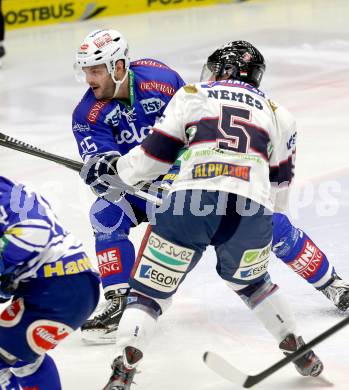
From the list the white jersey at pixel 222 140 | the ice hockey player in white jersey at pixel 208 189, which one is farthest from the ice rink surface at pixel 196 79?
the white jersey at pixel 222 140

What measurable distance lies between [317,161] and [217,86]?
9.22 ft

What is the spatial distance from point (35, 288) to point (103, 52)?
1.49 m

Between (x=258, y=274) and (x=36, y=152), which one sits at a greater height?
(x=258, y=274)

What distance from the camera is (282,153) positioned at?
3764 mm

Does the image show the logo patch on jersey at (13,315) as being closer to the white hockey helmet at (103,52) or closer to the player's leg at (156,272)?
the player's leg at (156,272)

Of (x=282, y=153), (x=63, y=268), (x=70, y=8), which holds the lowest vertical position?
(x=70, y=8)

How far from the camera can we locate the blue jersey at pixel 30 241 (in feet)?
10.8

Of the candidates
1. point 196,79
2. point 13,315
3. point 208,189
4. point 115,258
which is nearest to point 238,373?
point 208,189

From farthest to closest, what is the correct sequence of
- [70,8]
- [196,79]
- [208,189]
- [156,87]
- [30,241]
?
[70,8] → [196,79] → [156,87] → [208,189] → [30,241]

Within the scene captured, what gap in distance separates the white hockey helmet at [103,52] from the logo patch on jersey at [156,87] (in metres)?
0.10

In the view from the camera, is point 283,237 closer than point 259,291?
No

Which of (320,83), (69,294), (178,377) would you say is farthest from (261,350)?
(320,83)

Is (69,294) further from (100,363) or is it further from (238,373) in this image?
(100,363)

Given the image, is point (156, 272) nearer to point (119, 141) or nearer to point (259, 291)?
point (259, 291)
